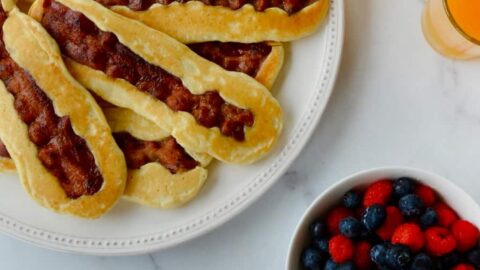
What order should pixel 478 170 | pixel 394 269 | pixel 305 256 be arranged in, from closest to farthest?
pixel 394 269 → pixel 305 256 → pixel 478 170

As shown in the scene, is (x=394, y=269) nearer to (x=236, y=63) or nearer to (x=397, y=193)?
(x=397, y=193)

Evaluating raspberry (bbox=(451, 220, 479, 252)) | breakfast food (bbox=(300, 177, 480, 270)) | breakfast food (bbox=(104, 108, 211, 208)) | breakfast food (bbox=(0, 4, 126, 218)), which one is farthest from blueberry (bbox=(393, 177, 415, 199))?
breakfast food (bbox=(0, 4, 126, 218))

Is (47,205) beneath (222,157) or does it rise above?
beneath

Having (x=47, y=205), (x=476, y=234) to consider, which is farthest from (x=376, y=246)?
(x=47, y=205)

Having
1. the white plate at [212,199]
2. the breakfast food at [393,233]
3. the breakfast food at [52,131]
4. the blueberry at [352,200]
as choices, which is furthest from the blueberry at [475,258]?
the breakfast food at [52,131]

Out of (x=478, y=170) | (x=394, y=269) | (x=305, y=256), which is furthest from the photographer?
(x=478, y=170)

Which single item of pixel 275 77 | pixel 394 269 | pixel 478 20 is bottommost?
pixel 394 269

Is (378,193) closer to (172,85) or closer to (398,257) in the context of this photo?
(398,257)

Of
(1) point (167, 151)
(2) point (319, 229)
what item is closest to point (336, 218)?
(2) point (319, 229)
